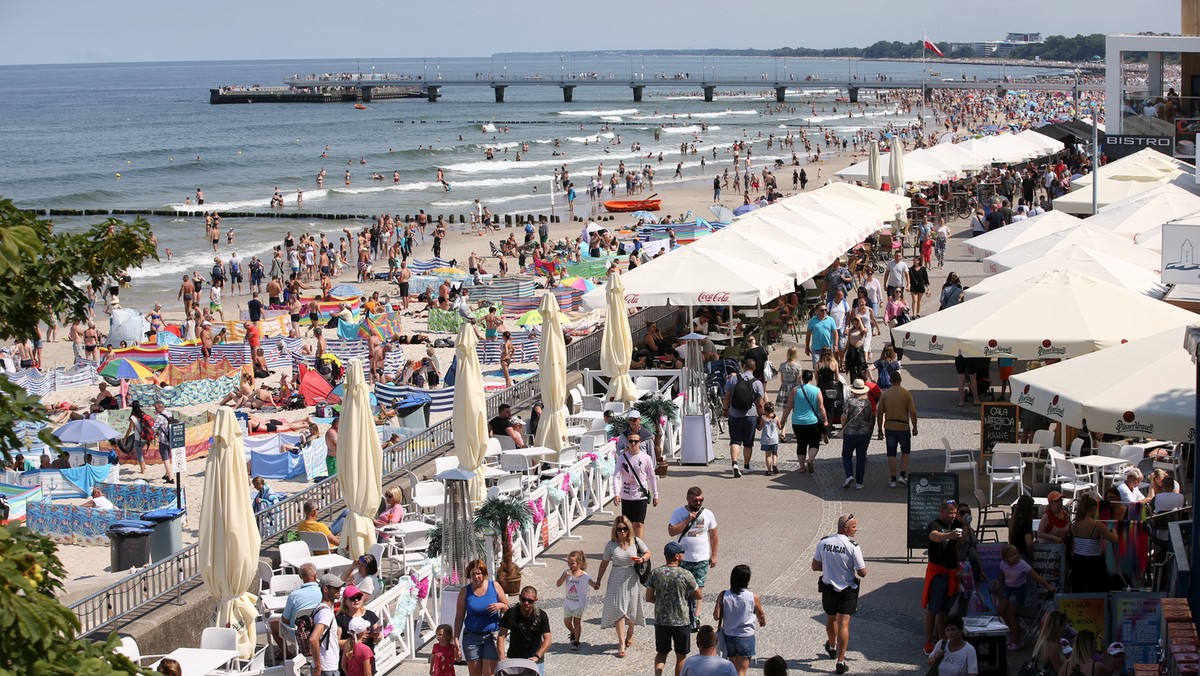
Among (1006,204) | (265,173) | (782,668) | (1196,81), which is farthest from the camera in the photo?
(265,173)

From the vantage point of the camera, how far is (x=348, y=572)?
1071 centimetres

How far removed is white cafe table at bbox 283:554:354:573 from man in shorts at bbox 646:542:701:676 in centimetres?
330

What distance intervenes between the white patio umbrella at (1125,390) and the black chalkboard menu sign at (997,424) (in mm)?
1999

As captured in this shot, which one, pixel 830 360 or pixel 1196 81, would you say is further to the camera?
pixel 1196 81

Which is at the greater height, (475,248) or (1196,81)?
(1196,81)

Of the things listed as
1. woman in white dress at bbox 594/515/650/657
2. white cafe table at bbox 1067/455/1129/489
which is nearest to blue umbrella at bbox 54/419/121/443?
woman in white dress at bbox 594/515/650/657

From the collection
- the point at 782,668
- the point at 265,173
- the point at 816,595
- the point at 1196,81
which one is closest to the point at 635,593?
the point at 816,595

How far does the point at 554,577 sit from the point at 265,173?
6897cm

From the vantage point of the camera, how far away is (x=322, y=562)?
11.3m

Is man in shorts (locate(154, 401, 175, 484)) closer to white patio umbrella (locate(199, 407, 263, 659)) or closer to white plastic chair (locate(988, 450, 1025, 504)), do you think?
white patio umbrella (locate(199, 407, 263, 659))

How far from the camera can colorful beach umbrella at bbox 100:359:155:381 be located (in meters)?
22.5

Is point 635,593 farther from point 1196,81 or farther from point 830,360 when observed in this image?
point 1196,81

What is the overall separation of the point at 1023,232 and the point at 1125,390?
1100 centimetres

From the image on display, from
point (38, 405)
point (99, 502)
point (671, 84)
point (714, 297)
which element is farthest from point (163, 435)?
point (671, 84)
